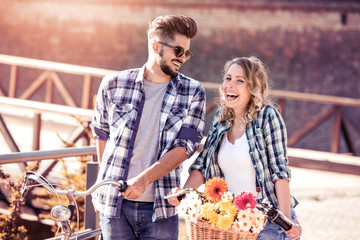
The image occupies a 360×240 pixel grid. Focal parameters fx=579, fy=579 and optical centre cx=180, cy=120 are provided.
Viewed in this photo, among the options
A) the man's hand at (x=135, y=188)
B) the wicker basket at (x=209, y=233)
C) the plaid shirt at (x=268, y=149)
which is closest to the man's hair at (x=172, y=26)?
the plaid shirt at (x=268, y=149)

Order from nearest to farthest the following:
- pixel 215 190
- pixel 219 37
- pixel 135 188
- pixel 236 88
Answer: pixel 215 190 < pixel 135 188 < pixel 236 88 < pixel 219 37

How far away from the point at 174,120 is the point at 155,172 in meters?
0.28

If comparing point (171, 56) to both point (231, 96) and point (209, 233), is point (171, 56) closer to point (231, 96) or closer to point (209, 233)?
point (231, 96)

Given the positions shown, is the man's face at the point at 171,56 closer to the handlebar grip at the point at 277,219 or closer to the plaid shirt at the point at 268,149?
the plaid shirt at the point at 268,149

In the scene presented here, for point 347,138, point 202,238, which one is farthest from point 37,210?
point 347,138

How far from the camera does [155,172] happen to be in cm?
259

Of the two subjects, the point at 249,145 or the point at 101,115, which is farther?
the point at 101,115

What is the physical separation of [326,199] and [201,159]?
464 centimetres

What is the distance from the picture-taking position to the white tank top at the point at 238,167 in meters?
2.78

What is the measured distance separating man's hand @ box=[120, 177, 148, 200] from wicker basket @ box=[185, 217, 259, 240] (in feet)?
1.04

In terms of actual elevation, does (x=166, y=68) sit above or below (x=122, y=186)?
above

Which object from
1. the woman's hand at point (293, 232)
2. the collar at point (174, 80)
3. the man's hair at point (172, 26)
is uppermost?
the man's hair at point (172, 26)

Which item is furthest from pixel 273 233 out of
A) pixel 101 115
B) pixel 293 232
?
pixel 101 115

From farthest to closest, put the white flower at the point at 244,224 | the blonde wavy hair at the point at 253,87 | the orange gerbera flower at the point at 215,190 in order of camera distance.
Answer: the blonde wavy hair at the point at 253,87
the orange gerbera flower at the point at 215,190
the white flower at the point at 244,224
